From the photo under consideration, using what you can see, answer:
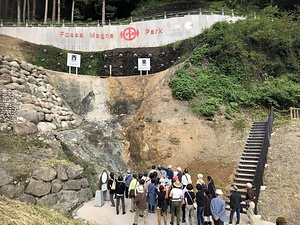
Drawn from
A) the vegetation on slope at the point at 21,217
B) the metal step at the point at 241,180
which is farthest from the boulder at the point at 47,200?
the metal step at the point at 241,180

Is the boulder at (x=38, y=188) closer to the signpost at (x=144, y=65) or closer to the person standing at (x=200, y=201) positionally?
the person standing at (x=200, y=201)

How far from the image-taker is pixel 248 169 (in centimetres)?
1236

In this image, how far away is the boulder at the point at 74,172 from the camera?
11625 millimetres

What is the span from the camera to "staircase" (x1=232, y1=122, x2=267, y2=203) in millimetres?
11617

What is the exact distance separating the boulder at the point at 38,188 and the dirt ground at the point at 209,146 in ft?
18.8

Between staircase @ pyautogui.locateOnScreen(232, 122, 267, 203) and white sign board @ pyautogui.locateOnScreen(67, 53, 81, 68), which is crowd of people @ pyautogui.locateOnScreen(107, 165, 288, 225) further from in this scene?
white sign board @ pyautogui.locateOnScreen(67, 53, 81, 68)

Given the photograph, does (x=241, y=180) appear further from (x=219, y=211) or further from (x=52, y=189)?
(x=52, y=189)

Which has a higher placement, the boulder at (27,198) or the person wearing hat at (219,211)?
the person wearing hat at (219,211)

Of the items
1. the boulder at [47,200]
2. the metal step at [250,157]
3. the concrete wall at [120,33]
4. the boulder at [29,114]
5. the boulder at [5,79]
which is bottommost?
the boulder at [47,200]

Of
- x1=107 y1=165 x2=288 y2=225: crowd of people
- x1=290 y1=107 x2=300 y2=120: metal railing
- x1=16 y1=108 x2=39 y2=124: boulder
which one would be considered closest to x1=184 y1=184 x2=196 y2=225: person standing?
x1=107 y1=165 x2=288 y2=225: crowd of people

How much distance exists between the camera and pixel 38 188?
34.2ft

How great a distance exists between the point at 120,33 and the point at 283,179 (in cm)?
2134

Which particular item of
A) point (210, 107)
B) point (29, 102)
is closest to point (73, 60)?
point (29, 102)

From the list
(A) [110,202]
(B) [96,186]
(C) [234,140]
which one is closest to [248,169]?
(C) [234,140]
